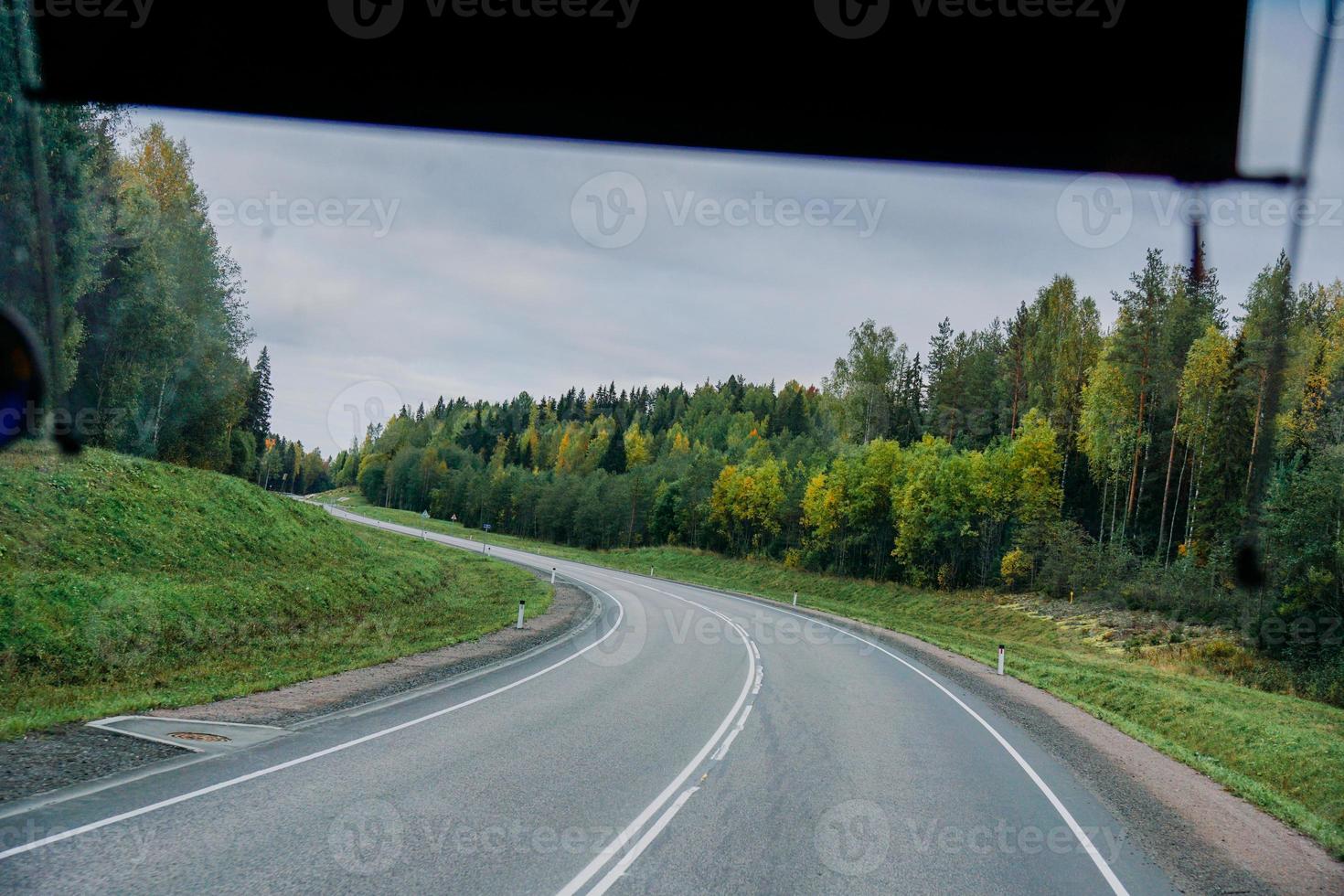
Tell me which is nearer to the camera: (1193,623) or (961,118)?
(961,118)

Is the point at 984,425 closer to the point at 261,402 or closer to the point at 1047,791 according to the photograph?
the point at 1047,791

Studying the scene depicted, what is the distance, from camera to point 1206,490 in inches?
1575

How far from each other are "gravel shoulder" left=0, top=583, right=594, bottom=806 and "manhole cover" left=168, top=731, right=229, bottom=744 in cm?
39

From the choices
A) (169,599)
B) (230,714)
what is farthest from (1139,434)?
(230,714)

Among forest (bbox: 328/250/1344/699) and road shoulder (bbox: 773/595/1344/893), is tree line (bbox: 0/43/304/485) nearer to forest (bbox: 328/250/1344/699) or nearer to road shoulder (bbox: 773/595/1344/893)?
road shoulder (bbox: 773/595/1344/893)

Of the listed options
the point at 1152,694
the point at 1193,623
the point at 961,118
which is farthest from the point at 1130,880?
the point at 1193,623

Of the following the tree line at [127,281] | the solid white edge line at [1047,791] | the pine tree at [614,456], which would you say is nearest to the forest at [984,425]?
the tree line at [127,281]

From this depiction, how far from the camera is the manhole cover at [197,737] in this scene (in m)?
9.09

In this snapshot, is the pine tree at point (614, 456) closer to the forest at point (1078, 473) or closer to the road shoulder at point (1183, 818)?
the forest at point (1078, 473)

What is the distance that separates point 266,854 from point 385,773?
2488mm

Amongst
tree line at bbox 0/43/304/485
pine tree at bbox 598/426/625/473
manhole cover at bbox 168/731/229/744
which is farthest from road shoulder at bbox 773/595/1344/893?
pine tree at bbox 598/426/625/473

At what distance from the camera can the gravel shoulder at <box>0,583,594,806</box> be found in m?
7.37

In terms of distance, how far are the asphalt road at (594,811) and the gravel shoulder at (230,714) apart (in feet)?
2.09

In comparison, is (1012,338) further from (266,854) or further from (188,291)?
(266,854)
